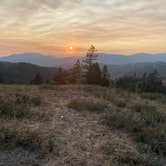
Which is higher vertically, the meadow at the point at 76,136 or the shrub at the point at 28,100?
the shrub at the point at 28,100

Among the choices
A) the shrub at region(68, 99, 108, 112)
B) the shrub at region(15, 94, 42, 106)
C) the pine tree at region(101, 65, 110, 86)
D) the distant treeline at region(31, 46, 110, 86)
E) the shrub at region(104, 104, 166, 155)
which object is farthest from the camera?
the distant treeline at region(31, 46, 110, 86)

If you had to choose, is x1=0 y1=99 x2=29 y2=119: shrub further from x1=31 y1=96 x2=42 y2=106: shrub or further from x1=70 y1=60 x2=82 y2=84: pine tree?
x1=70 y1=60 x2=82 y2=84: pine tree

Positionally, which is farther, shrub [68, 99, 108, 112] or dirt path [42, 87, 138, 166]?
shrub [68, 99, 108, 112]

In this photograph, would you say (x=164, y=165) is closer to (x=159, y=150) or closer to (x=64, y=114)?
(x=159, y=150)

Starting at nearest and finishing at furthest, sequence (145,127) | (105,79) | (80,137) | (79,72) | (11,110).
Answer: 1. (80,137)
2. (145,127)
3. (11,110)
4. (105,79)
5. (79,72)

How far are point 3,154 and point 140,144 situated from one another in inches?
122

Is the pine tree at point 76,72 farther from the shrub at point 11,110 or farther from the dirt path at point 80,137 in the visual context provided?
the shrub at point 11,110

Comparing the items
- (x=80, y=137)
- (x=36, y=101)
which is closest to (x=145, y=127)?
(x=80, y=137)

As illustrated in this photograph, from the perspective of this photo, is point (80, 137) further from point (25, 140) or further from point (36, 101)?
point (36, 101)

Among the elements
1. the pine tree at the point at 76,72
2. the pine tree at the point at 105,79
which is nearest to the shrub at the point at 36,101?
the pine tree at the point at 105,79

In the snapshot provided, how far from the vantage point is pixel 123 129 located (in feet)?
25.8

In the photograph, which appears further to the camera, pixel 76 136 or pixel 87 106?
pixel 87 106

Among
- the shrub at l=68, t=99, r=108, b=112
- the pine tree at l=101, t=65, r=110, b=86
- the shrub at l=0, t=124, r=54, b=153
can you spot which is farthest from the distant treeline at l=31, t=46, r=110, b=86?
the shrub at l=0, t=124, r=54, b=153

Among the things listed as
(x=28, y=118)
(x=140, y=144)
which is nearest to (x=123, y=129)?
(x=140, y=144)
